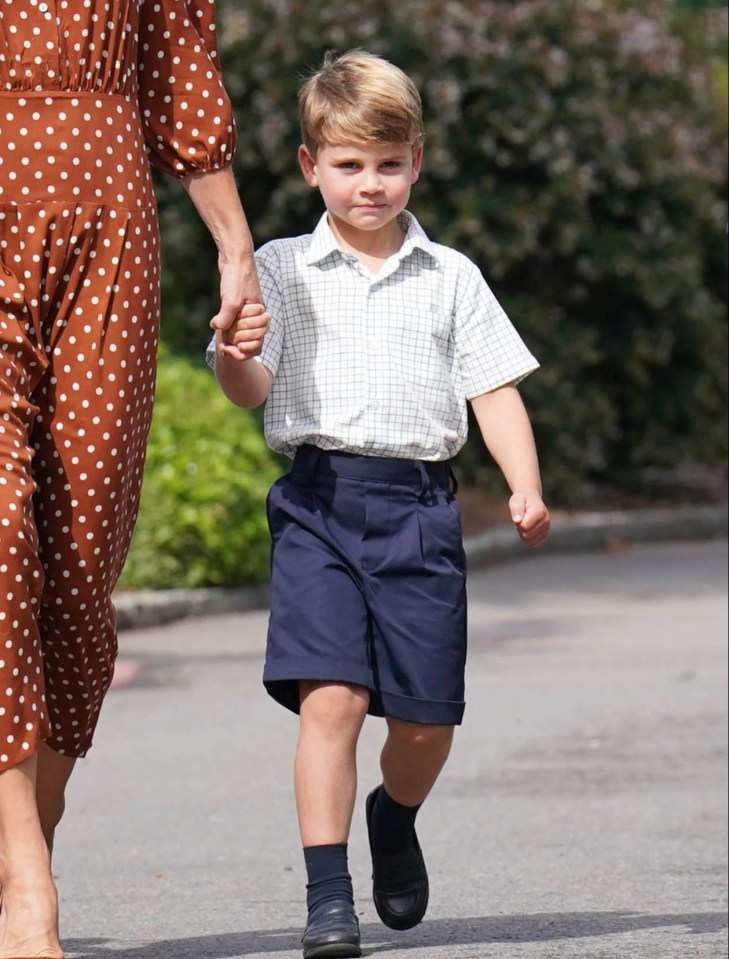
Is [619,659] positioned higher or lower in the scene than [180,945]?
lower

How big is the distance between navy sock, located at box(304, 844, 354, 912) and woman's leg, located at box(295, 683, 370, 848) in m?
0.02

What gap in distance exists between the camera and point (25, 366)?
3.38 meters

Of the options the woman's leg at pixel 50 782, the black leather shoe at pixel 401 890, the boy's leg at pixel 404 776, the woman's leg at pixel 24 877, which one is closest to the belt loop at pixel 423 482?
the boy's leg at pixel 404 776

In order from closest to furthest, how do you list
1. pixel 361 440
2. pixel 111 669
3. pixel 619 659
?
1. pixel 111 669
2. pixel 361 440
3. pixel 619 659

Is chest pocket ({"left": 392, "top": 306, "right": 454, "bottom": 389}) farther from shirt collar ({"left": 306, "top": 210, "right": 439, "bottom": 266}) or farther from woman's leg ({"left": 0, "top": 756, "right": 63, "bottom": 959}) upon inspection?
woman's leg ({"left": 0, "top": 756, "right": 63, "bottom": 959})

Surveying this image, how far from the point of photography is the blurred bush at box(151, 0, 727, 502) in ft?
47.1

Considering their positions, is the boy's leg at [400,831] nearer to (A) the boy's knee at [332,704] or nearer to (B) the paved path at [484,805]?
(B) the paved path at [484,805]

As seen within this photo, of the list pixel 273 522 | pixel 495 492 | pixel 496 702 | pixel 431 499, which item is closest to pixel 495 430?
pixel 431 499

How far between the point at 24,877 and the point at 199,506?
8.01m

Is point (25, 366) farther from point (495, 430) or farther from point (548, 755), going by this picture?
point (548, 755)

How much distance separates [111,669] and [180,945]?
715 mm

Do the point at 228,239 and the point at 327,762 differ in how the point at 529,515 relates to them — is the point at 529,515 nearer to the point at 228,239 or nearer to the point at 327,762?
the point at 327,762

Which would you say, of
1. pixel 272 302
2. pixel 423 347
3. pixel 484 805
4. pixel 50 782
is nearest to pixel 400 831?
pixel 50 782

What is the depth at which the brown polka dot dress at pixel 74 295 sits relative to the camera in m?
3.42
